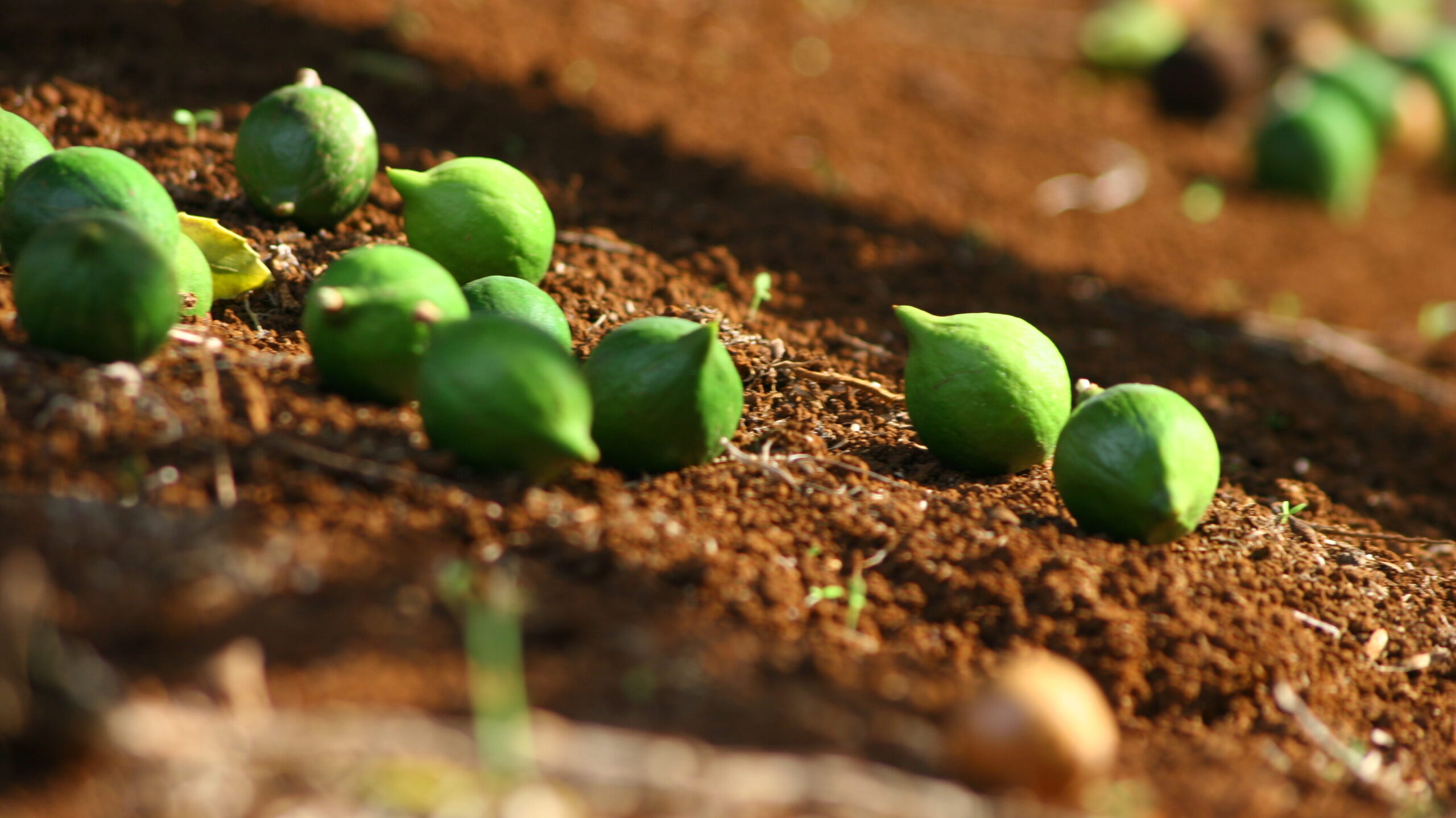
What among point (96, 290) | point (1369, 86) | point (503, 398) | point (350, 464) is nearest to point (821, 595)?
point (503, 398)

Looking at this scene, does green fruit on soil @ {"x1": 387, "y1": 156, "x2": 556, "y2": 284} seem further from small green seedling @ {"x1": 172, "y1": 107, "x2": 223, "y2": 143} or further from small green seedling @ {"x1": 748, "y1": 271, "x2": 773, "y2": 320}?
small green seedling @ {"x1": 172, "y1": 107, "x2": 223, "y2": 143}

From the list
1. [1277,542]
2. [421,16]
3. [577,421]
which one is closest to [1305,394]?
[1277,542]

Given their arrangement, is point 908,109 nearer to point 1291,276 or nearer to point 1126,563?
point 1291,276

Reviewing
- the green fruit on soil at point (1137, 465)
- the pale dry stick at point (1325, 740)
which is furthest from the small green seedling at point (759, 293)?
the pale dry stick at point (1325, 740)

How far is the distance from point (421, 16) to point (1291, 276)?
427cm

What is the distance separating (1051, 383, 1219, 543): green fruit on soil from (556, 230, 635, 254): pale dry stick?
170 cm

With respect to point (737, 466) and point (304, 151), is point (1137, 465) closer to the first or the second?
point (737, 466)

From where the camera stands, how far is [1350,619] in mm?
2949

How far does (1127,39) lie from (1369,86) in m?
1.53

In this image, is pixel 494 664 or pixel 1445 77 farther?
pixel 1445 77

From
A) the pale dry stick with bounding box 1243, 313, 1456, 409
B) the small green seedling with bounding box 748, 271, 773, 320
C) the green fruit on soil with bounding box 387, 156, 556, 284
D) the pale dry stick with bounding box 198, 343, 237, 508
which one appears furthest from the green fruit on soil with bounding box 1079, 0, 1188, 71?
the pale dry stick with bounding box 198, 343, 237, 508

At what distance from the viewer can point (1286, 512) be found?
3201 millimetres

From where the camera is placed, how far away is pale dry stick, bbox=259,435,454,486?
2406mm

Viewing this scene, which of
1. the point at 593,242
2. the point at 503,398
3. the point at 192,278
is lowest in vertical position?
the point at 593,242
